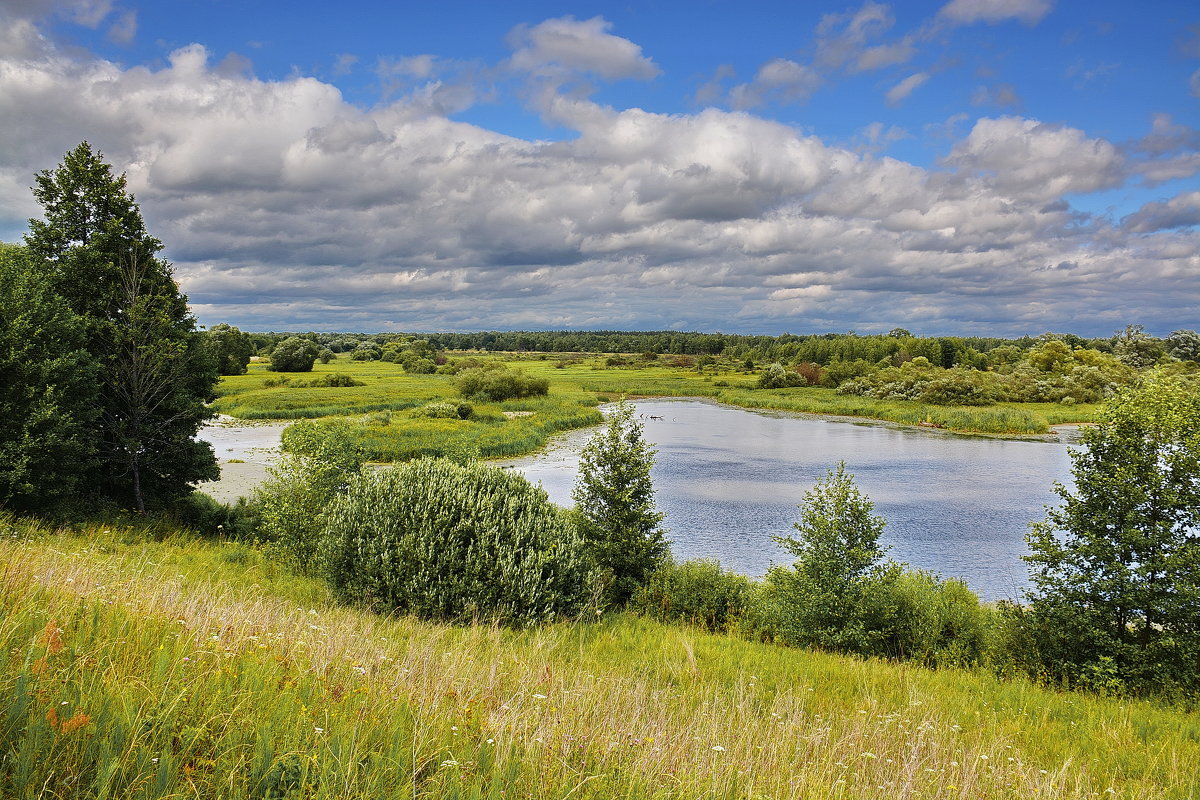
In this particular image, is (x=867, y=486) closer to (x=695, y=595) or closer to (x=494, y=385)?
(x=695, y=595)

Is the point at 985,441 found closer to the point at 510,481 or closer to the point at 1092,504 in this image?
the point at 1092,504

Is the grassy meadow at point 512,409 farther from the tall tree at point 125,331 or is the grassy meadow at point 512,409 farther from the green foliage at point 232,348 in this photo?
the tall tree at point 125,331

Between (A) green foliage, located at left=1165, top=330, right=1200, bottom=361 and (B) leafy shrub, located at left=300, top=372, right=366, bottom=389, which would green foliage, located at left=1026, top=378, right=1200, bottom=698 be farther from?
(A) green foliage, located at left=1165, top=330, right=1200, bottom=361

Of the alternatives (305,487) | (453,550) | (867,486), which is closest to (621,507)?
(453,550)

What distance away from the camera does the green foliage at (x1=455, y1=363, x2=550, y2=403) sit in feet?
252

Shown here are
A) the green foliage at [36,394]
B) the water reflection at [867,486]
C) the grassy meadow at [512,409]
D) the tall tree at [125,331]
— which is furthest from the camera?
the grassy meadow at [512,409]

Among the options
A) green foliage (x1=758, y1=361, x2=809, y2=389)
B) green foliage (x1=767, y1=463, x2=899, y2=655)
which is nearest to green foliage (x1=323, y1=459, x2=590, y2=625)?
green foliage (x1=767, y1=463, x2=899, y2=655)

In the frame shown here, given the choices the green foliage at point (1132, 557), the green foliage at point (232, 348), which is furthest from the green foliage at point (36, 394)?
the green foliage at point (232, 348)

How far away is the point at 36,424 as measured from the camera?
15.0m

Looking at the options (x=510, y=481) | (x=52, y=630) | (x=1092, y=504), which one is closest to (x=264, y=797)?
(x=52, y=630)

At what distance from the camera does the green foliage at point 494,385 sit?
3027 inches

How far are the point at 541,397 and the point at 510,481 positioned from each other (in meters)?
64.5

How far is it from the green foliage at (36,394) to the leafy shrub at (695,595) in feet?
49.1

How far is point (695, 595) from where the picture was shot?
697 inches
